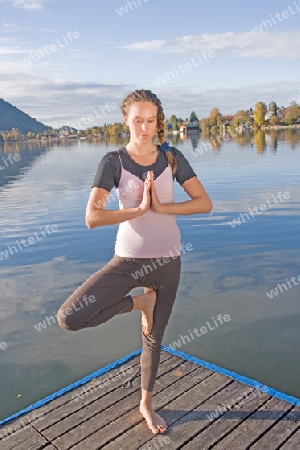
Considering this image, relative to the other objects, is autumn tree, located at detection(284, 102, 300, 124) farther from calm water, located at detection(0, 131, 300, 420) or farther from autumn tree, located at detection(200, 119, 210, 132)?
calm water, located at detection(0, 131, 300, 420)

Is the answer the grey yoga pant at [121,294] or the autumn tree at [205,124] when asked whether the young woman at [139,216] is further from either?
the autumn tree at [205,124]

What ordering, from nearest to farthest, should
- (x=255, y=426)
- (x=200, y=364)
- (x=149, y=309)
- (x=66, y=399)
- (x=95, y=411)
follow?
(x=149, y=309) < (x=255, y=426) < (x=95, y=411) < (x=66, y=399) < (x=200, y=364)

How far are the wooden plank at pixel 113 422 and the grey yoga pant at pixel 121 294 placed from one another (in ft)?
2.57

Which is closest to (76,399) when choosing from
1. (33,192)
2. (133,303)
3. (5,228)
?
(133,303)

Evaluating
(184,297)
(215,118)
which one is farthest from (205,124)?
(184,297)

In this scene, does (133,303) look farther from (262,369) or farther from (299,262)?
(299,262)

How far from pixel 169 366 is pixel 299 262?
5491 millimetres

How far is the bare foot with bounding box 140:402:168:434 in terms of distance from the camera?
4395 millimetres

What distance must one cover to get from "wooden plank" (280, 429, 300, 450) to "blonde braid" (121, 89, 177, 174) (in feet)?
8.65

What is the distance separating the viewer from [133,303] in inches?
156

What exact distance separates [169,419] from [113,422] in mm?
555

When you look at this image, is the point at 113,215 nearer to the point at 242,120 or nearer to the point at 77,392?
the point at 77,392

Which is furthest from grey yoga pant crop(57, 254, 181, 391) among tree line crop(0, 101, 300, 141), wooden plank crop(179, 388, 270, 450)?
tree line crop(0, 101, 300, 141)

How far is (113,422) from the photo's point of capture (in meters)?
4.60
